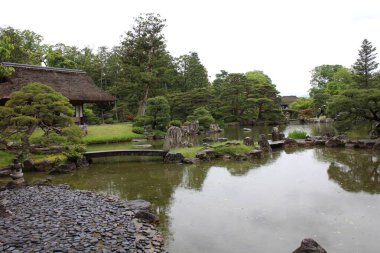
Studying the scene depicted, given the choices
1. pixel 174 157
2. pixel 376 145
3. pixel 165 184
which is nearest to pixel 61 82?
pixel 174 157

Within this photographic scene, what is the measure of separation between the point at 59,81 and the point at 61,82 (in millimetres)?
156

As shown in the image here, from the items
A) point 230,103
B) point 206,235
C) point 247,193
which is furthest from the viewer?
point 230,103

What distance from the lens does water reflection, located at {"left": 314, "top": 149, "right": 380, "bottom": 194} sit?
392 inches

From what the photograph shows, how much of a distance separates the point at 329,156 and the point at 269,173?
193 inches

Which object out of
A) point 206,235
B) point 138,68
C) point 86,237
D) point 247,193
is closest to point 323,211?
point 247,193

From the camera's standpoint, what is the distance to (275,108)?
124ft

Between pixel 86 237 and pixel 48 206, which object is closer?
pixel 86 237

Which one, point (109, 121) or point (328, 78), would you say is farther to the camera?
point (328, 78)

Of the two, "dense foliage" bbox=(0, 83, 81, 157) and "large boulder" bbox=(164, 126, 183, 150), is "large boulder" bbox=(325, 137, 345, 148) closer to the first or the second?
"large boulder" bbox=(164, 126, 183, 150)

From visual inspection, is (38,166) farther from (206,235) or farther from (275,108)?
(275,108)

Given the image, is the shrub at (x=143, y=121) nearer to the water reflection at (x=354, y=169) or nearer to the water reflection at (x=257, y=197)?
the water reflection at (x=257, y=197)

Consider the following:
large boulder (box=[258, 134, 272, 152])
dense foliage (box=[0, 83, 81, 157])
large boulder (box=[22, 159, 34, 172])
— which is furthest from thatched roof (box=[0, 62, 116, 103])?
large boulder (box=[258, 134, 272, 152])

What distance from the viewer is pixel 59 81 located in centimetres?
2302

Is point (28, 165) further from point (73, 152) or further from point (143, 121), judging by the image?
point (143, 121)
